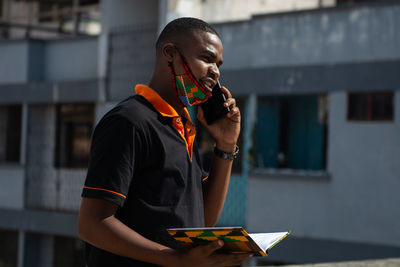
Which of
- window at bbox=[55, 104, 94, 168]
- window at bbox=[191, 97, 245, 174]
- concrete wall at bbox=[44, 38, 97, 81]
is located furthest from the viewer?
window at bbox=[55, 104, 94, 168]

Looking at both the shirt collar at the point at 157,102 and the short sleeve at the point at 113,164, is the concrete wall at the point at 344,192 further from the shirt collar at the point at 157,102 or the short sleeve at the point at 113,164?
the short sleeve at the point at 113,164

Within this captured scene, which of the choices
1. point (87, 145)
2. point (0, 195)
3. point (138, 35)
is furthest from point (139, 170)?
point (0, 195)

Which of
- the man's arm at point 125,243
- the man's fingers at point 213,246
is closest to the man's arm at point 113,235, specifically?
the man's arm at point 125,243

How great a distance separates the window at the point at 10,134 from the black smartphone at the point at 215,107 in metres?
14.0

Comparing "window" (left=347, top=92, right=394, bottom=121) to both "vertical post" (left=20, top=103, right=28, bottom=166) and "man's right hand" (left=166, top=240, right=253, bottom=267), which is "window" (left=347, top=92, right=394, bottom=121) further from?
"man's right hand" (left=166, top=240, right=253, bottom=267)

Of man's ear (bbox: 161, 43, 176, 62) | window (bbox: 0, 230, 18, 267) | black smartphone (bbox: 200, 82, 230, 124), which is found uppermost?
man's ear (bbox: 161, 43, 176, 62)

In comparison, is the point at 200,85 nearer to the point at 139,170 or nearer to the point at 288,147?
the point at 139,170

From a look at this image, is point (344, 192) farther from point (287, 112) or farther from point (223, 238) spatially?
point (223, 238)

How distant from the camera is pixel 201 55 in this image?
220cm

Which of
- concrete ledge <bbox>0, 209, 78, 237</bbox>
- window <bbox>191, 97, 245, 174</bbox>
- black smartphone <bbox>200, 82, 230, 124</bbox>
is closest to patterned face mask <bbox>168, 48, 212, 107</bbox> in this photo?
black smartphone <bbox>200, 82, 230, 124</bbox>

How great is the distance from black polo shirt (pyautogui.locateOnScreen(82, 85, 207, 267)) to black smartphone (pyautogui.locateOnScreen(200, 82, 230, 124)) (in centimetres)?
34

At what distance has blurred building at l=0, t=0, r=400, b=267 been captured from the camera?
10742mm

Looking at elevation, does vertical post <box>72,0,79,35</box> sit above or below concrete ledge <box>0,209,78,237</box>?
above

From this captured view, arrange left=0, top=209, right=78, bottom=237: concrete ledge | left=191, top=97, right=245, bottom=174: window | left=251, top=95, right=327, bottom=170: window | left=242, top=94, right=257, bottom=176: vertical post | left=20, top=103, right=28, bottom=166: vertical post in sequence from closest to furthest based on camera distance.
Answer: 1. left=251, top=95, right=327, bottom=170: window
2. left=242, top=94, right=257, bottom=176: vertical post
3. left=191, top=97, right=245, bottom=174: window
4. left=0, top=209, right=78, bottom=237: concrete ledge
5. left=20, top=103, right=28, bottom=166: vertical post
